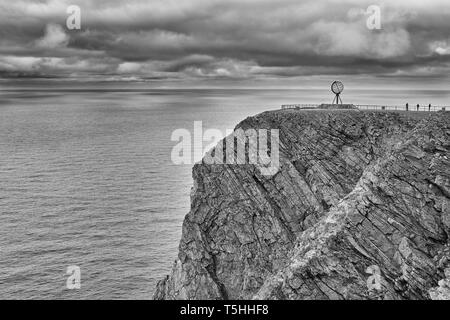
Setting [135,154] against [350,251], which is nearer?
[350,251]

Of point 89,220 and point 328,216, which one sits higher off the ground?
point 328,216

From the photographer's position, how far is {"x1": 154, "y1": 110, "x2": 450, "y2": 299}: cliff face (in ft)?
132

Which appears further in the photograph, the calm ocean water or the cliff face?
the calm ocean water

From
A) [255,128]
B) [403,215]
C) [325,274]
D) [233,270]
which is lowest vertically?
[233,270]

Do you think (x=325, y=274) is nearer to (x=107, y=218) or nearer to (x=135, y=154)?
(x=107, y=218)

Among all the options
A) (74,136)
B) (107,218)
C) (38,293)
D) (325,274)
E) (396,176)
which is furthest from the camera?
(74,136)

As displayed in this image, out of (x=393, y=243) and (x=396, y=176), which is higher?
(x=396, y=176)

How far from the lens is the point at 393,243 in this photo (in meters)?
40.9

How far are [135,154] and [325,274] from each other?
11309 cm

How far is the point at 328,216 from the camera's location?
1790 inches

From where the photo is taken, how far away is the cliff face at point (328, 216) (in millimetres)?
40125

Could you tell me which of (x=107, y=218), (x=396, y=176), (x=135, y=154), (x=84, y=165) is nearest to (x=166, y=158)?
(x=135, y=154)

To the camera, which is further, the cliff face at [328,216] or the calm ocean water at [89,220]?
the calm ocean water at [89,220]

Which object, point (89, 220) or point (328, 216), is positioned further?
point (89, 220)
